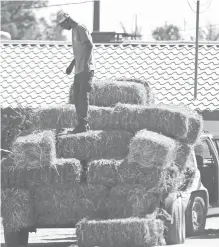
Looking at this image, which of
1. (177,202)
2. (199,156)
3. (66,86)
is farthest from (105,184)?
(66,86)

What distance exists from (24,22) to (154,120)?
2390 inches

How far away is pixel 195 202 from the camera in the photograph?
16672mm

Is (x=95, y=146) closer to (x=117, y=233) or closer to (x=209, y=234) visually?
(x=117, y=233)

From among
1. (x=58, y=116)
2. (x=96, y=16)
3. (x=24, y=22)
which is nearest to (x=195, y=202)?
(x=58, y=116)

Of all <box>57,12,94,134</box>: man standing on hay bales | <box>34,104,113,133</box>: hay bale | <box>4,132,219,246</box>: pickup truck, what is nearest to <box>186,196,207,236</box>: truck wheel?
<box>4,132,219,246</box>: pickup truck

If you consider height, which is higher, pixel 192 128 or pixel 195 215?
pixel 192 128

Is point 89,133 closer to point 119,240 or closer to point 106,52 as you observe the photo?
point 119,240

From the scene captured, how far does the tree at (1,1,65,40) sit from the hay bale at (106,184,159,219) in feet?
158

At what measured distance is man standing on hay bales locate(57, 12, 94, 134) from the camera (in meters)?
14.8

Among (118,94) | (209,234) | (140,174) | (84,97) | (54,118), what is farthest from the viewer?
(209,234)

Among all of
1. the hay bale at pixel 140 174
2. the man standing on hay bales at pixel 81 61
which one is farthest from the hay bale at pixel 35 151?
the man standing on hay bales at pixel 81 61

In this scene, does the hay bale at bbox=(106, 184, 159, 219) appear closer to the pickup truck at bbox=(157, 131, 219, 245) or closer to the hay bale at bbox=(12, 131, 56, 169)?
the pickup truck at bbox=(157, 131, 219, 245)

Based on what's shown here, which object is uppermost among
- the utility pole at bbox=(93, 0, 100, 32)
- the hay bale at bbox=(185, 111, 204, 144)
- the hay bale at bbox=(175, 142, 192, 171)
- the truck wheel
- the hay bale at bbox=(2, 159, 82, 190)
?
the utility pole at bbox=(93, 0, 100, 32)

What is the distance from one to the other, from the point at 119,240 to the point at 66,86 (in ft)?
58.4
